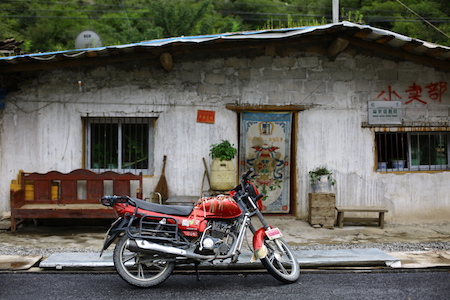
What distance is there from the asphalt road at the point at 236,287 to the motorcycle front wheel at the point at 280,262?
0.33 ft

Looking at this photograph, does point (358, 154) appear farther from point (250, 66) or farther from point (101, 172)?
point (101, 172)

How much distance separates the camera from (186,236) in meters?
4.95

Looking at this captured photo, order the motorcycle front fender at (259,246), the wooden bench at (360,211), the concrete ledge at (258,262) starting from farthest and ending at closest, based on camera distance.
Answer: the wooden bench at (360,211), the concrete ledge at (258,262), the motorcycle front fender at (259,246)

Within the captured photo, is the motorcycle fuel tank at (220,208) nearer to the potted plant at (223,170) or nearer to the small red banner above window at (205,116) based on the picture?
the potted plant at (223,170)

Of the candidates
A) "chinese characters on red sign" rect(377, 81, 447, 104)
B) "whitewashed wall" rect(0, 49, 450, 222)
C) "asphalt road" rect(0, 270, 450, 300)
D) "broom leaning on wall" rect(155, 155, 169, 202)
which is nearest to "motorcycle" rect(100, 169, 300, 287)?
"asphalt road" rect(0, 270, 450, 300)

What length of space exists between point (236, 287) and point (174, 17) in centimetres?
2077

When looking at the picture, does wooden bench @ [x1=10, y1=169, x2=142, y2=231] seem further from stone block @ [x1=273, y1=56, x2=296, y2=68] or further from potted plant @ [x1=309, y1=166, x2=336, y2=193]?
stone block @ [x1=273, y1=56, x2=296, y2=68]

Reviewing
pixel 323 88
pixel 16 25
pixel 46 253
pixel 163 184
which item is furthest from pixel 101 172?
pixel 16 25

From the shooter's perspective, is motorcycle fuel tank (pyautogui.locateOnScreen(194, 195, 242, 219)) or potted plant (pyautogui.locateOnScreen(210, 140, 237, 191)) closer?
motorcycle fuel tank (pyautogui.locateOnScreen(194, 195, 242, 219))

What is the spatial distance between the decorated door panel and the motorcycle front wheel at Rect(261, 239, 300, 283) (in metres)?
3.50

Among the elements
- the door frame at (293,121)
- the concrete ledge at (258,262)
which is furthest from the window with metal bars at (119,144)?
the concrete ledge at (258,262)

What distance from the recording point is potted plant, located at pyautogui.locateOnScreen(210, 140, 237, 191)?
792 centimetres

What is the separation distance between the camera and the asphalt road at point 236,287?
15.1 feet

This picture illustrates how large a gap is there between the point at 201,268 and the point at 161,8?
20.1 meters
